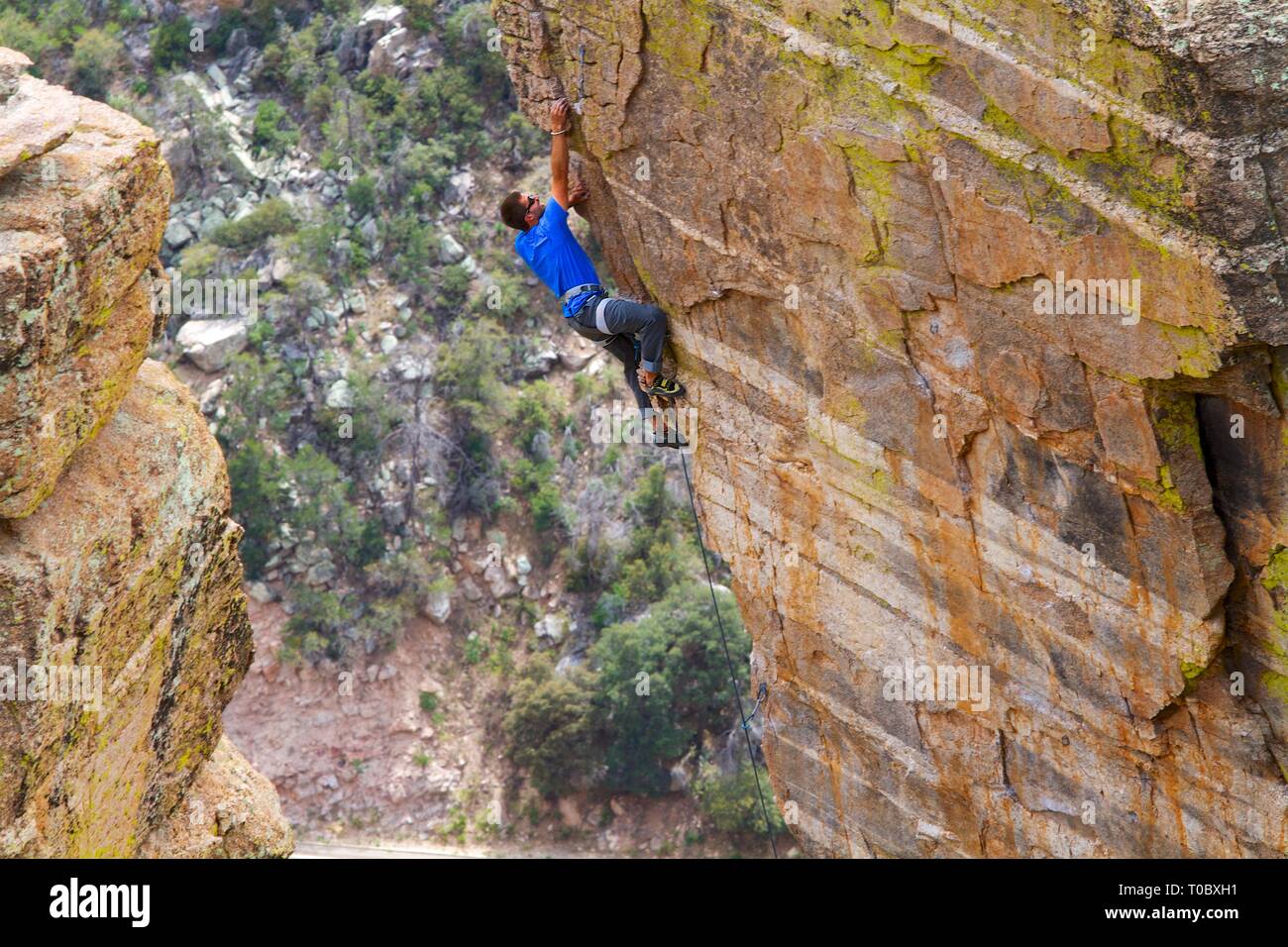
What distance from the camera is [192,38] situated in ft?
111

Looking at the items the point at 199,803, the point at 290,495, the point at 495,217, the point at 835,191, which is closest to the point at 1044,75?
the point at 835,191

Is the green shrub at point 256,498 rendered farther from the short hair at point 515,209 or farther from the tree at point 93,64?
the short hair at point 515,209

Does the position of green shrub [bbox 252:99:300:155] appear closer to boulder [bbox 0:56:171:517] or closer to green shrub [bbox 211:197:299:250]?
green shrub [bbox 211:197:299:250]

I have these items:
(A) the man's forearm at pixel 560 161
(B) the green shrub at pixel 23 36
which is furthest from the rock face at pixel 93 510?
(B) the green shrub at pixel 23 36

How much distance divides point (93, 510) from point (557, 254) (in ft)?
10.8

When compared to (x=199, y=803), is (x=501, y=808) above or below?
below

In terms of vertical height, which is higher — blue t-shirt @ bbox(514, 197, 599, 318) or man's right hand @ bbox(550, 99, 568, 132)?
man's right hand @ bbox(550, 99, 568, 132)

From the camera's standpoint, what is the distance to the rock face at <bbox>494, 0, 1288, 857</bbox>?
6.80 m

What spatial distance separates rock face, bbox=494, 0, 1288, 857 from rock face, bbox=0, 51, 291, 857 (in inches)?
110

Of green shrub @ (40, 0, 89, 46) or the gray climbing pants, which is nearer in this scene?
the gray climbing pants

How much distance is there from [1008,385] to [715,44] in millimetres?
2576

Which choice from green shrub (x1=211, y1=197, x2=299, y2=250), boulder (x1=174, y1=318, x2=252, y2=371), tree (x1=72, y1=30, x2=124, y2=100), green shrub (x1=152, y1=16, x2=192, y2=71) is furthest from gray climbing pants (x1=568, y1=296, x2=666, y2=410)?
green shrub (x1=152, y1=16, x2=192, y2=71)

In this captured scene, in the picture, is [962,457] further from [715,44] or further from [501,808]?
[501,808]

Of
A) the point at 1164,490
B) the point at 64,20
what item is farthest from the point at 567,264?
the point at 64,20
